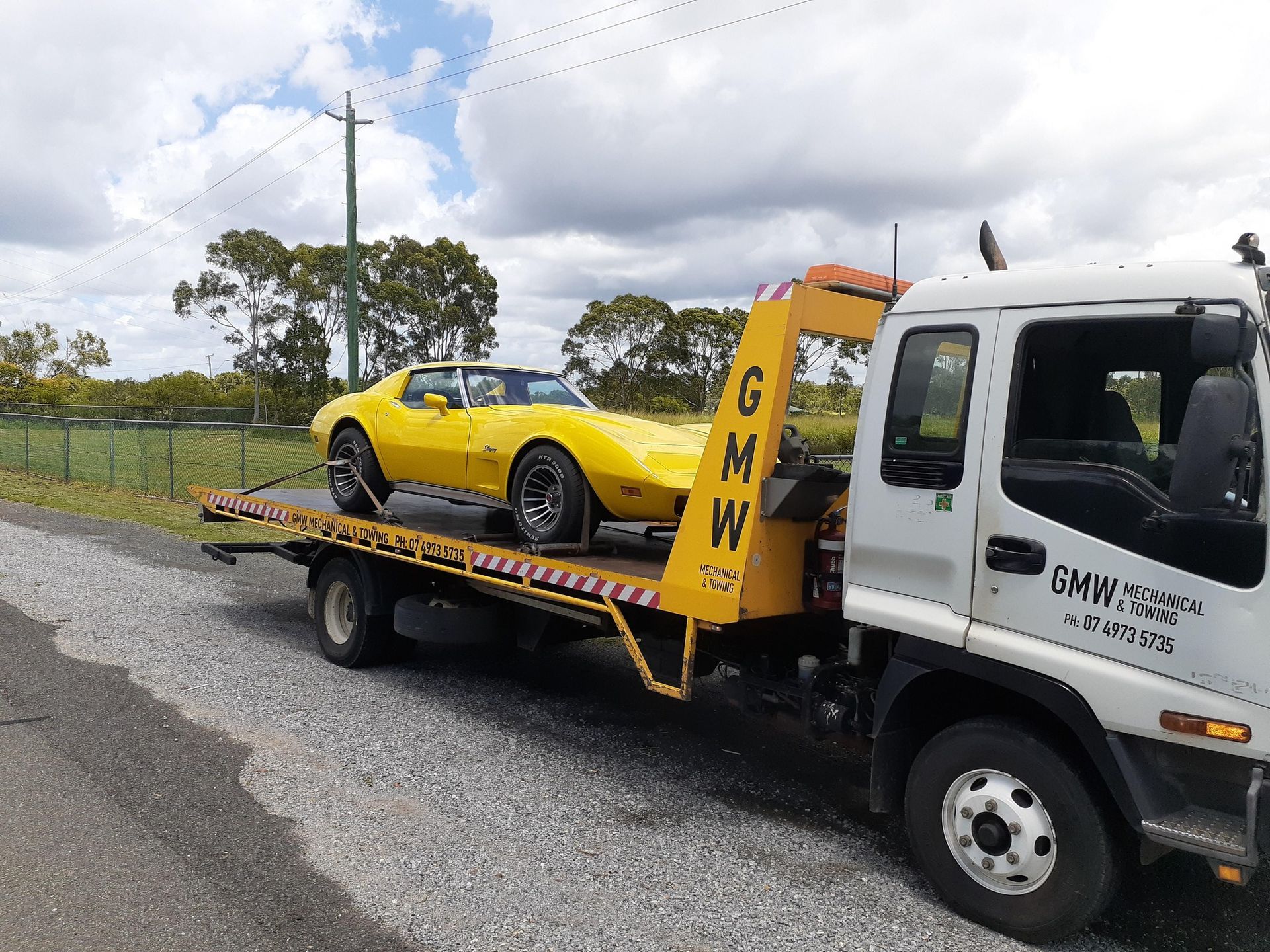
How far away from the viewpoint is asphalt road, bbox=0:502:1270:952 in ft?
11.8

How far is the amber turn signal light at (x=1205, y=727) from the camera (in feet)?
9.78

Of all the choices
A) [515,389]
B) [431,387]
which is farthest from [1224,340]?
[431,387]

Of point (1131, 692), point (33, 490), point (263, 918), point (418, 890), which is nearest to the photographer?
point (1131, 692)

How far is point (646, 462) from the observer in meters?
5.30

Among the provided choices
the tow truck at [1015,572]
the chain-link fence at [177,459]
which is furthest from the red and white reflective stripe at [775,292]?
the chain-link fence at [177,459]

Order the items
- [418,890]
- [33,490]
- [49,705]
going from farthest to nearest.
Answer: [33,490] → [49,705] → [418,890]

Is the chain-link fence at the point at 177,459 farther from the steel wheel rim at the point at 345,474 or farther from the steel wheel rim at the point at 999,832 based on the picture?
the steel wheel rim at the point at 999,832

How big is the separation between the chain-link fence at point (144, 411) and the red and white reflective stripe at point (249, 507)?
37368mm

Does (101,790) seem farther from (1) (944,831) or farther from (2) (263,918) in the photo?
(1) (944,831)

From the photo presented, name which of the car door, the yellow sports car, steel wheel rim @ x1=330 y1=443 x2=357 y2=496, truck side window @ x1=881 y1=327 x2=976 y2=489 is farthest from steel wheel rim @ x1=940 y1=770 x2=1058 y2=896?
steel wheel rim @ x1=330 y1=443 x2=357 y2=496

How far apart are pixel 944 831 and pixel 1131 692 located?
37.9 inches

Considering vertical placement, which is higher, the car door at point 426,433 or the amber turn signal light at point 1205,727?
the car door at point 426,433

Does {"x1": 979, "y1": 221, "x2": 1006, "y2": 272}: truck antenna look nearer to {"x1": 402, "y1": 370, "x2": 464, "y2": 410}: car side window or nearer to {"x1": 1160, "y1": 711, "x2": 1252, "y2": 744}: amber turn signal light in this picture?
{"x1": 1160, "y1": 711, "x2": 1252, "y2": 744}: amber turn signal light

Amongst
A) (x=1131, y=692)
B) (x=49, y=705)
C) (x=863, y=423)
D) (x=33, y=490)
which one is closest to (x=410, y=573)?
(x=49, y=705)
